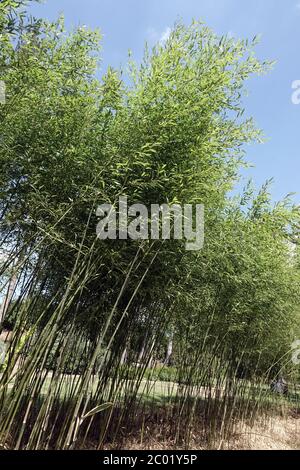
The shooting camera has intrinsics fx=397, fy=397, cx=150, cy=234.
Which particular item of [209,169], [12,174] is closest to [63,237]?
[12,174]

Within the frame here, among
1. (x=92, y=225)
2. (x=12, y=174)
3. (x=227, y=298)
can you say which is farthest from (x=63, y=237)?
(x=227, y=298)

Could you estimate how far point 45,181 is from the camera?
2701 mm

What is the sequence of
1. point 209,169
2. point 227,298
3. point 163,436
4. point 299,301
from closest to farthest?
1. point 209,169
2. point 227,298
3. point 163,436
4. point 299,301

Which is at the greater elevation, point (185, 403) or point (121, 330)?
point (121, 330)

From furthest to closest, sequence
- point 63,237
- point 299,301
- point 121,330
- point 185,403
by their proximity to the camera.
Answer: point 299,301, point 185,403, point 121,330, point 63,237

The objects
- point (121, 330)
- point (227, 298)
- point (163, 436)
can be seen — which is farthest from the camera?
point (163, 436)

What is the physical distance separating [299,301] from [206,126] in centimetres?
412

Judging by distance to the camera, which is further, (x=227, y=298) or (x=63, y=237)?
(x=227, y=298)

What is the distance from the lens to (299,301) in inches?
237

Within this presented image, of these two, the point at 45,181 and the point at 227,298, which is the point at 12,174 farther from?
the point at 227,298

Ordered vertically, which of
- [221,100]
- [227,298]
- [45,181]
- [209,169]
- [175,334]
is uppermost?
[221,100]
